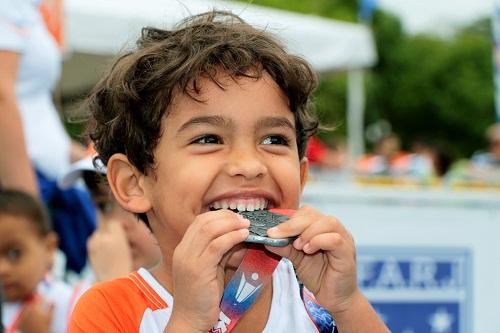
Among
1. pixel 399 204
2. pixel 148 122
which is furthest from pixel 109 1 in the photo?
pixel 148 122

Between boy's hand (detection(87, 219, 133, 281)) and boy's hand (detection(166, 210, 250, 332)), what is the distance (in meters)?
1.43

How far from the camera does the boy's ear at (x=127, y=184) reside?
195cm

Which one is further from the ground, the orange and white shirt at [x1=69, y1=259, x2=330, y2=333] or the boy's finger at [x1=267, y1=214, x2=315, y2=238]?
the boy's finger at [x1=267, y1=214, x2=315, y2=238]

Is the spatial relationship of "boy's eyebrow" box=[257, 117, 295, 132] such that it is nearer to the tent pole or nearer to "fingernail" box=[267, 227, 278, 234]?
"fingernail" box=[267, 227, 278, 234]

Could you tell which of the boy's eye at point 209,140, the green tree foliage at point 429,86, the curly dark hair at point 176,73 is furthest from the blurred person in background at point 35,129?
the green tree foliage at point 429,86

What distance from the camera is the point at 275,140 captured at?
1.86 meters

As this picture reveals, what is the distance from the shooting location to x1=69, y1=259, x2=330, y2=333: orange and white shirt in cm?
179

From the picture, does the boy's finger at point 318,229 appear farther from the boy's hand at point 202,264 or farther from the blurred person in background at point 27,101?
the blurred person in background at point 27,101

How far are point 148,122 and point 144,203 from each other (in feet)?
0.60

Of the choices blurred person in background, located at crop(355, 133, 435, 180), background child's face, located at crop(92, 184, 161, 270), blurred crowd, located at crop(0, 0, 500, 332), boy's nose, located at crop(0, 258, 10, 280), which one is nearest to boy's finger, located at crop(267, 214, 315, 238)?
blurred crowd, located at crop(0, 0, 500, 332)

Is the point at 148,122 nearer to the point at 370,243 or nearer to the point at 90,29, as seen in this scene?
the point at 370,243

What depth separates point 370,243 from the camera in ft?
12.8

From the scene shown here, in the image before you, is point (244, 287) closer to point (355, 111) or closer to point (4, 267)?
point (4, 267)

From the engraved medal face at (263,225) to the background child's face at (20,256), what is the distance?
1.93m
